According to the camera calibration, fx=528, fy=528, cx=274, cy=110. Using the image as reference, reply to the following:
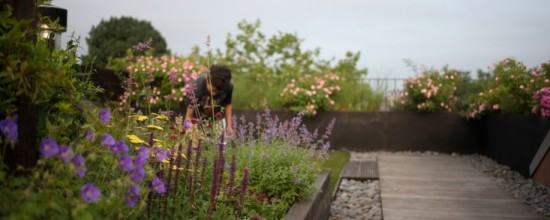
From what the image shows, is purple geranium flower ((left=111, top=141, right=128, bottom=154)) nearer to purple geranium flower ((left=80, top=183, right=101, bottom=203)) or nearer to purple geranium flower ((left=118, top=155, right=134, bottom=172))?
purple geranium flower ((left=118, top=155, right=134, bottom=172))

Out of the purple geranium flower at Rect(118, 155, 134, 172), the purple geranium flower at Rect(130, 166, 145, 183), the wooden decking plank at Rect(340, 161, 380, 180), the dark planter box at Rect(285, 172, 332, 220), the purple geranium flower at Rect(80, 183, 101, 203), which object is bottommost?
the wooden decking plank at Rect(340, 161, 380, 180)

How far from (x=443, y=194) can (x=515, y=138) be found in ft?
7.56

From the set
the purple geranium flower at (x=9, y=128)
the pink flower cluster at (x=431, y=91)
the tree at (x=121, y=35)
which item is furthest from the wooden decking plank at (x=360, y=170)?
the tree at (x=121, y=35)

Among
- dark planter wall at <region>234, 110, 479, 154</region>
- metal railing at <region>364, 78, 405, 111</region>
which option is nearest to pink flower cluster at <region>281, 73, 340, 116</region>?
dark planter wall at <region>234, 110, 479, 154</region>

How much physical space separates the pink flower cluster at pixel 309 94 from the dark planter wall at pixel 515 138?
2.97 meters

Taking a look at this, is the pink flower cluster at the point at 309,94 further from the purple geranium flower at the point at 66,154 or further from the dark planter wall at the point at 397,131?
the purple geranium flower at the point at 66,154

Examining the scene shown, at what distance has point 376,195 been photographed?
19.0 feet

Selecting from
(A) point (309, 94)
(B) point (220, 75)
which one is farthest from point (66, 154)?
(A) point (309, 94)

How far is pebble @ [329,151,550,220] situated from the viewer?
4938mm

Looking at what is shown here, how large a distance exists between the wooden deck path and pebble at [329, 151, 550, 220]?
102mm

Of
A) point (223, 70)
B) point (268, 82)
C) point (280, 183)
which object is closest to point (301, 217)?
point (280, 183)

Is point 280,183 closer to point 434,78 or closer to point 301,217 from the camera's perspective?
point 301,217

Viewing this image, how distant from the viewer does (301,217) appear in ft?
10.1

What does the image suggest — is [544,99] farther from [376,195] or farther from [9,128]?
[9,128]
